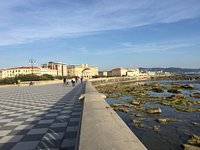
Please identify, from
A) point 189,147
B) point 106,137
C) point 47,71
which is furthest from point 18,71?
point 106,137

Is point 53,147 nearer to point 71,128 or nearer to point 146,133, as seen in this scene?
point 71,128

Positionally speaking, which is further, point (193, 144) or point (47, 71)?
point (47, 71)

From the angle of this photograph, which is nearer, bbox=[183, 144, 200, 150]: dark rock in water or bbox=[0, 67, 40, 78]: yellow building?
bbox=[183, 144, 200, 150]: dark rock in water

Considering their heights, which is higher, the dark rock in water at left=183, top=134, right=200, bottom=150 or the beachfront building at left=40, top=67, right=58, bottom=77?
the beachfront building at left=40, top=67, right=58, bottom=77

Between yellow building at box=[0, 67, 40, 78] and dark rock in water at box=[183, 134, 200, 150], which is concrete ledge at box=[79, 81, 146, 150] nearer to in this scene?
dark rock in water at box=[183, 134, 200, 150]

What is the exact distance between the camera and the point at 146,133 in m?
10.2

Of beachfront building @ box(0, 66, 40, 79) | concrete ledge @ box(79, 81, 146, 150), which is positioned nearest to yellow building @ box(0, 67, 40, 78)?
beachfront building @ box(0, 66, 40, 79)

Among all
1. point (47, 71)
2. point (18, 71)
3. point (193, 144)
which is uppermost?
point (18, 71)

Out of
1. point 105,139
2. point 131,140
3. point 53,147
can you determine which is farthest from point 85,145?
point 53,147

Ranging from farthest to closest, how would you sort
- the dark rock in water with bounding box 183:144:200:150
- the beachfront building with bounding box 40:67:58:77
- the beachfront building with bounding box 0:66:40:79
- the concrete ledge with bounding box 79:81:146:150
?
the beachfront building with bounding box 40:67:58:77 → the beachfront building with bounding box 0:66:40:79 → the dark rock in water with bounding box 183:144:200:150 → the concrete ledge with bounding box 79:81:146:150

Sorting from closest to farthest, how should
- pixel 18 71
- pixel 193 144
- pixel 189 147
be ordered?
pixel 189 147, pixel 193 144, pixel 18 71

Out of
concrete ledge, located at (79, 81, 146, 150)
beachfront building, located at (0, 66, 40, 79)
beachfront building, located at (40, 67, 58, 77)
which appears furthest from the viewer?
beachfront building, located at (40, 67, 58, 77)

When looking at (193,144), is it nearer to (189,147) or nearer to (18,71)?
(189,147)

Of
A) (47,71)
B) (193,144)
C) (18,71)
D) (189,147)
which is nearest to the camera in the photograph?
(189,147)
